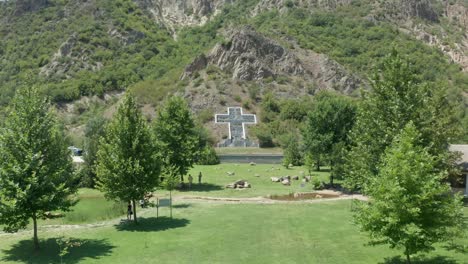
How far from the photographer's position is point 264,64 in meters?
111

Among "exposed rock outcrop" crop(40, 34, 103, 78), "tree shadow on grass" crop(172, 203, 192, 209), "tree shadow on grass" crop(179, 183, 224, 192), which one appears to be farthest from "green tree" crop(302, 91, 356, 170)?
"exposed rock outcrop" crop(40, 34, 103, 78)

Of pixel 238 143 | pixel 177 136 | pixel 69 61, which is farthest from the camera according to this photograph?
pixel 69 61

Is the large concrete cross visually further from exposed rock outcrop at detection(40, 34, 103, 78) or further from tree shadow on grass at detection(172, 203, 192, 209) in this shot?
exposed rock outcrop at detection(40, 34, 103, 78)

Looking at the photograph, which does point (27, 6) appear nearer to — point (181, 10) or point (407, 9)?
point (181, 10)

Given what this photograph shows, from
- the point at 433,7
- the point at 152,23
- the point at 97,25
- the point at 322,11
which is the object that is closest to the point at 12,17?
the point at 97,25

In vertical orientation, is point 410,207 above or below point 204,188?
above

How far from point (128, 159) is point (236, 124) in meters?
62.7

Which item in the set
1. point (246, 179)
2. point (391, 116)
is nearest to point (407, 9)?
point (246, 179)

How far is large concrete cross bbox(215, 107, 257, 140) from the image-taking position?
8839 centimetres

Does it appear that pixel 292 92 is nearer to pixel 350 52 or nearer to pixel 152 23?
pixel 350 52

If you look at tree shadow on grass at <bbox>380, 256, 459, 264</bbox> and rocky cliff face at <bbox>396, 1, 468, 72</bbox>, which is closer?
tree shadow on grass at <bbox>380, 256, 459, 264</bbox>

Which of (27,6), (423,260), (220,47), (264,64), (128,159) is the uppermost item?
(27,6)

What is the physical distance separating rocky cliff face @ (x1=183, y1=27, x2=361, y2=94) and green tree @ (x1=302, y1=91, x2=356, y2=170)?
193 ft

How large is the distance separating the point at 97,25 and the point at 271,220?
139 m
